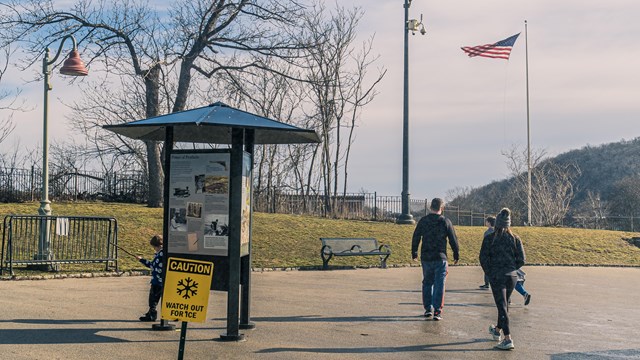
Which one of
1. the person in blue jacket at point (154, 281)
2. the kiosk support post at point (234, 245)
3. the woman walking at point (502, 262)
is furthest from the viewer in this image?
the person in blue jacket at point (154, 281)

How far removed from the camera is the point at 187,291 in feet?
22.2

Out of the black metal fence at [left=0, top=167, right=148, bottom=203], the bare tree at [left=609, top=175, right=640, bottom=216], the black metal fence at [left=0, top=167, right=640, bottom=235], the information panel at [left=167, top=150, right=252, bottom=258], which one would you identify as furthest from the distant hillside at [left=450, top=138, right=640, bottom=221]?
the information panel at [left=167, top=150, right=252, bottom=258]

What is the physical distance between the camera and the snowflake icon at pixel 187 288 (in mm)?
6750

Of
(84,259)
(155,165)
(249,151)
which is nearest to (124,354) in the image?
(249,151)

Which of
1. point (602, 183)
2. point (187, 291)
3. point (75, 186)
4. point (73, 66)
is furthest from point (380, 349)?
point (602, 183)

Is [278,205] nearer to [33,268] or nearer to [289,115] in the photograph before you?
[289,115]

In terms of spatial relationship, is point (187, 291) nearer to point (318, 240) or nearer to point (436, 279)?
point (436, 279)

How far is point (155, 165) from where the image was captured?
29547mm

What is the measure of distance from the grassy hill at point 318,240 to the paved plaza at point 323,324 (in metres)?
4.88

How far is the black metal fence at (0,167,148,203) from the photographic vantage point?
29.2 meters

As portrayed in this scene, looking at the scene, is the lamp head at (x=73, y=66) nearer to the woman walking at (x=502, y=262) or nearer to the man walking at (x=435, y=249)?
the man walking at (x=435, y=249)

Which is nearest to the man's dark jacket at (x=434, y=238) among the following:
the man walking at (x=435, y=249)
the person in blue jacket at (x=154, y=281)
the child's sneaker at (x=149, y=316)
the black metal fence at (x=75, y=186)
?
the man walking at (x=435, y=249)

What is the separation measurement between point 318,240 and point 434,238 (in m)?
13.9

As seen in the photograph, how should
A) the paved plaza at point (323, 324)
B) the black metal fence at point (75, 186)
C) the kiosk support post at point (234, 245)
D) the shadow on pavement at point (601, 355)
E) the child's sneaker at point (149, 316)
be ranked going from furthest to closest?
the black metal fence at point (75, 186) < the child's sneaker at point (149, 316) < the kiosk support post at point (234, 245) < the shadow on pavement at point (601, 355) < the paved plaza at point (323, 324)
